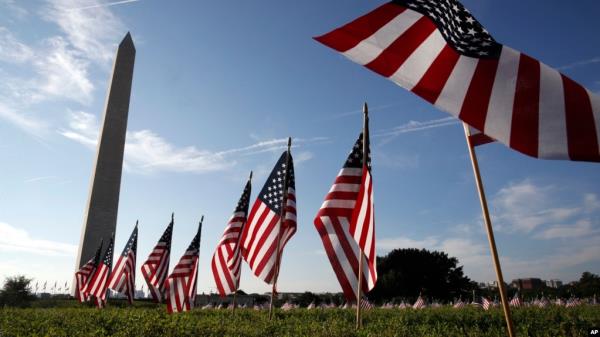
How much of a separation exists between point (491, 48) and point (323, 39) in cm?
173

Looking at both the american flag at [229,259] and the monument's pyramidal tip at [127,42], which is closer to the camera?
the american flag at [229,259]

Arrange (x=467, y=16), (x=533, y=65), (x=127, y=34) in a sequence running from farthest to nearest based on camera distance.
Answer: (x=127, y=34), (x=467, y=16), (x=533, y=65)

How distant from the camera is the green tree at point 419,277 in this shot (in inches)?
2473

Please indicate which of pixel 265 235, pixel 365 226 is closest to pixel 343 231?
pixel 365 226

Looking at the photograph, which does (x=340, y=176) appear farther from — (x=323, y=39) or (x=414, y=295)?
(x=414, y=295)

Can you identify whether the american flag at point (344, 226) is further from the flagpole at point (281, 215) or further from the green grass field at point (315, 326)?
the flagpole at point (281, 215)

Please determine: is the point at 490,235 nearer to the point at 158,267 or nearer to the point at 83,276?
the point at 158,267

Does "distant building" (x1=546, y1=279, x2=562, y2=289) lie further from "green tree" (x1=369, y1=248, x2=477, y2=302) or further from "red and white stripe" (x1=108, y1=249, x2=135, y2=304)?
"red and white stripe" (x1=108, y1=249, x2=135, y2=304)

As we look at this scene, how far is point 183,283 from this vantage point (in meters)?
16.4

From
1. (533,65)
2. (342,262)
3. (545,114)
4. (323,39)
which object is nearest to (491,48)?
(533,65)

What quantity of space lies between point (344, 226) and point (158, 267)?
14.7 metres

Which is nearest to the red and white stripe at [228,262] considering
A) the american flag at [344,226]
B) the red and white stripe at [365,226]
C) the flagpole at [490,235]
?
the american flag at [344,226]

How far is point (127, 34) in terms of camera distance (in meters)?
44.0

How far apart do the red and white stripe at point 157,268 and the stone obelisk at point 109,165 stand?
23.1 m
